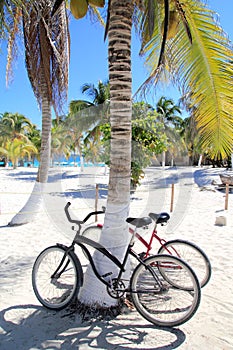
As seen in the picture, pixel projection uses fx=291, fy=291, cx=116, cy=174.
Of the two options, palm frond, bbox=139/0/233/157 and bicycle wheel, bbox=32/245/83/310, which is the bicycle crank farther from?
palm frond, bbox=139/0/233/157

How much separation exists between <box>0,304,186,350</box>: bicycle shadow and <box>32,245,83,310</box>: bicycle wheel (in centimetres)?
18

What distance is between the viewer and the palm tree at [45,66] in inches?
290

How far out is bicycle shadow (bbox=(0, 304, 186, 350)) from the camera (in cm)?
271

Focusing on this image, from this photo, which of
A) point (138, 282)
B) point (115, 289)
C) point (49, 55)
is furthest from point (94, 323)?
point (49, 55)

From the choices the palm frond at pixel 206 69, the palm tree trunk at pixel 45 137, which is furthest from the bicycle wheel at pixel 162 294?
the palm tree trunk at pixel 45 137

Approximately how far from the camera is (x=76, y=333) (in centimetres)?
289

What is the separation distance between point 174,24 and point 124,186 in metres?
2.35

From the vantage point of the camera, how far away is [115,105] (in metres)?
3.40

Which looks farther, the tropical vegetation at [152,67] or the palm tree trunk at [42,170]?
the palm tree trunk at [42,170]

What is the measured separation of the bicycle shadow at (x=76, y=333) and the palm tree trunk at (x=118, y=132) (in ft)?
1.21

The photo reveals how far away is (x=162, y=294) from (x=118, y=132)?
1.96 metres

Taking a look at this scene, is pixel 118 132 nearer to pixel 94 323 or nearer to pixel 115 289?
pixel 115 289

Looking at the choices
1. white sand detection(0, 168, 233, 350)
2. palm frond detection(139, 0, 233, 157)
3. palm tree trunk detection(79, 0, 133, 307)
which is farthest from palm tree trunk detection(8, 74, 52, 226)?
palm tree trunk detection(79, 0, 133, 307)

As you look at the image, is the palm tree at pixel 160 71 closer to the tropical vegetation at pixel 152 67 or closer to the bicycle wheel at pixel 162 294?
the tropical vegetation at pixel 152 67
